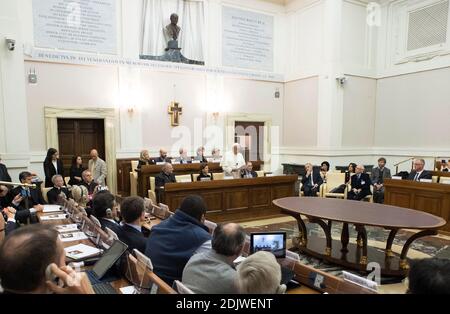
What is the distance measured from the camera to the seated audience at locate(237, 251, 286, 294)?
4.58ft

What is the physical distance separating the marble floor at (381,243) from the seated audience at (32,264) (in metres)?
3.12

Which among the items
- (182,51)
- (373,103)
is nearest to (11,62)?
(182,51)

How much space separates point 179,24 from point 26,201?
6.52 m

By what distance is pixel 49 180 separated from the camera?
Answer: 5.84m

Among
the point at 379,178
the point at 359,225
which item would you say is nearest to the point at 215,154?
the point at 379,178

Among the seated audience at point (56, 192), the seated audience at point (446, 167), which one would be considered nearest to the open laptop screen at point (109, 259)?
the seated audience at point (56, 192)

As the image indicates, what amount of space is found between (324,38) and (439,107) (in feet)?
11.5

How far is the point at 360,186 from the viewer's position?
638 centimetres

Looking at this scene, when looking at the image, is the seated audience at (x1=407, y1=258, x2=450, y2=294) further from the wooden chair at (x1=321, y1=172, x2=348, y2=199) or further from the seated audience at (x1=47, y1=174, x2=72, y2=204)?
the wooden chair at (x1=321, y1=172, x2=348, y2=199)

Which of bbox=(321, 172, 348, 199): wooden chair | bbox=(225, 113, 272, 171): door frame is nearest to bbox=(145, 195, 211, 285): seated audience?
bbox=(321, 172, 348, 199): wooden chair

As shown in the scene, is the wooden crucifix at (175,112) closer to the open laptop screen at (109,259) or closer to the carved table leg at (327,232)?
the carved table leg at (327,232)

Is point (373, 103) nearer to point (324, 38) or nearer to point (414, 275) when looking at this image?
point (324, 38)

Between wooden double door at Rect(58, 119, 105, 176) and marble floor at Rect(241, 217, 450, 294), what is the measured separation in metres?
4.61
